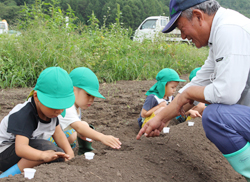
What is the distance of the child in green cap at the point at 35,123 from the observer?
1.74 metres

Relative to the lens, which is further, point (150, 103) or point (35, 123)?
point (150, 103)

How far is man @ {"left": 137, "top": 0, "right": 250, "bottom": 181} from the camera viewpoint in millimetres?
1476

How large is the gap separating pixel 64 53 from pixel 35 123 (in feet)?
11.1

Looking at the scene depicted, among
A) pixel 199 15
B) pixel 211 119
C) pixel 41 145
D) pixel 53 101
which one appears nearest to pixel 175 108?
pixel 211 119

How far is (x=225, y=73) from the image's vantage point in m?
1.48

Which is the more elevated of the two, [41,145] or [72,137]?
[41,145]

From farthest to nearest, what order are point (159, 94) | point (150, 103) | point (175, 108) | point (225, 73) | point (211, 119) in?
1. point (159, 94)
2. point (150, 103)
3. point (175, 108)
4. point (211, 119)
5. point (225, 73)

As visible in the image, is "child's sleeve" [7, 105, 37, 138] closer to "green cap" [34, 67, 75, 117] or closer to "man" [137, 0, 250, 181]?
"green cap" [34, 67, 75, 117]

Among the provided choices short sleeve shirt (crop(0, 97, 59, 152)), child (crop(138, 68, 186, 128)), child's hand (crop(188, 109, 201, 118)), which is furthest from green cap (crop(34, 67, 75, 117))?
child's hand (crop(188, 109, 201, 118))

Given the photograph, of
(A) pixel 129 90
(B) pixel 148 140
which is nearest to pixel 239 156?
(B) pixel 148 140

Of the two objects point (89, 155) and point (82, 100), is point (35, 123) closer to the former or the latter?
point (89, 155)

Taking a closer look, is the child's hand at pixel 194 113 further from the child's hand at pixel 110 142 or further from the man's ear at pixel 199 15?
the man's ear at pixel 199 15

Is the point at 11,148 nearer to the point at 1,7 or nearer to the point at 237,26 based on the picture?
the point at 237,26

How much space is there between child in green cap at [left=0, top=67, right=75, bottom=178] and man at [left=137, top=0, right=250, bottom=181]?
0.92 m
